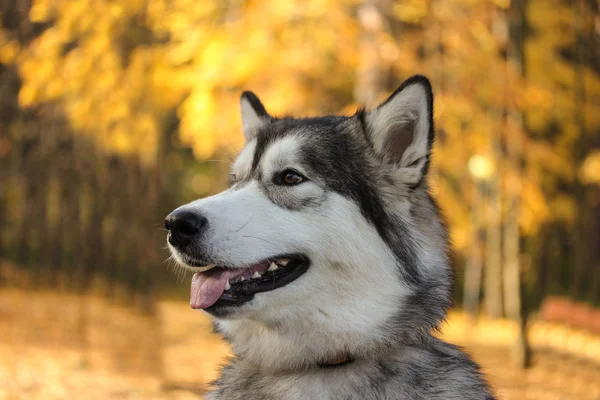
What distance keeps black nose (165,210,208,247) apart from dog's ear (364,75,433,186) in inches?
40.2

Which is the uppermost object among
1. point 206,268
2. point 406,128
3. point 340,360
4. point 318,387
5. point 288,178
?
point 406,128

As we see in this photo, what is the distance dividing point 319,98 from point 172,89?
333cm

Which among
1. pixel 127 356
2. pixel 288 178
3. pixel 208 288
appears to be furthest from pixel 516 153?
pixel 208 288

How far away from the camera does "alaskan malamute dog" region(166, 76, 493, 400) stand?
3.13 m

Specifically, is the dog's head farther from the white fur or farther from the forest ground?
the forest ground

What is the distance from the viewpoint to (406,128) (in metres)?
3.48

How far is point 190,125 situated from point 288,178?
19.9 ft

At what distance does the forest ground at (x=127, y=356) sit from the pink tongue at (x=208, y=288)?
163 inches

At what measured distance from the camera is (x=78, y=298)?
1062cm

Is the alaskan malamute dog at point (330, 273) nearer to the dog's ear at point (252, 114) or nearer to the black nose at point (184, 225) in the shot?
the black nose at point (184, 225)

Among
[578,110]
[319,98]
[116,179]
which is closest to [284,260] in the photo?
[116,179]

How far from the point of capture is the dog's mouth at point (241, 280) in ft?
10.4

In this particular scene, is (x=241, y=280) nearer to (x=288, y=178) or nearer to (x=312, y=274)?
(x=312, y=274)

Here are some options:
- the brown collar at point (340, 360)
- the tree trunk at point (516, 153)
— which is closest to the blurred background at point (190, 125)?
the tree trunk at point (516, 153)
